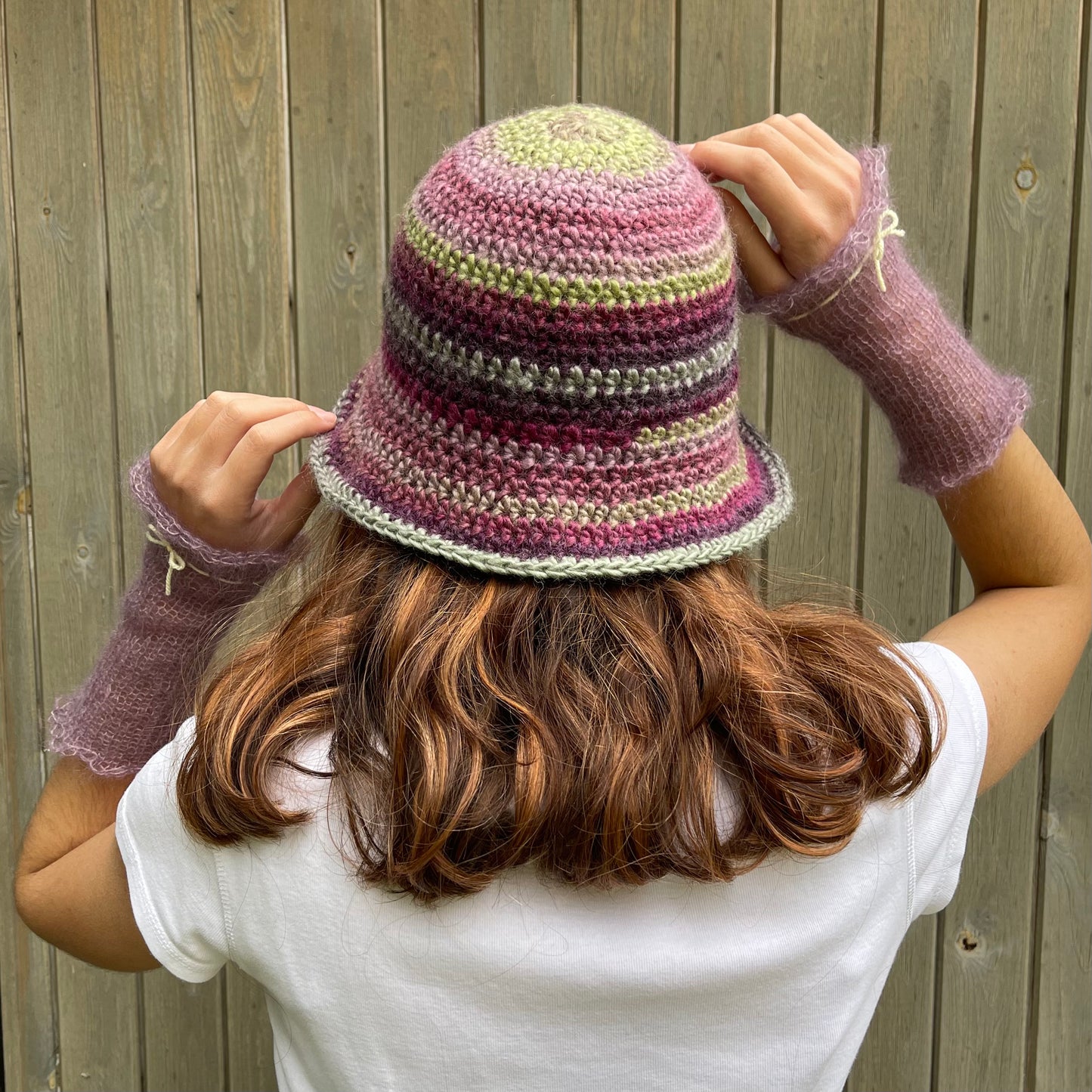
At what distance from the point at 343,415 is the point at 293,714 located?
32 centimetres

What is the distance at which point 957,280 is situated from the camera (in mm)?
1513

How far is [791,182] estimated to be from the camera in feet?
3.05

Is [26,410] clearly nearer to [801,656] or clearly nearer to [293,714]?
[293,714]

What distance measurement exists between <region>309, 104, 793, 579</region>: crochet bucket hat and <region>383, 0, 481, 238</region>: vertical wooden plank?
0.76m

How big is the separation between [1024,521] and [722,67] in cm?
83

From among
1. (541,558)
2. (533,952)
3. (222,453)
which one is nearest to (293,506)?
(222,453)

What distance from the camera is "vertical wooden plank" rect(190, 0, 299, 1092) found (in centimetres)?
154

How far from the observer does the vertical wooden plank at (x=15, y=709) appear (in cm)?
168

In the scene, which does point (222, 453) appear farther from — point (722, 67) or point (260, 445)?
point (722, 67)

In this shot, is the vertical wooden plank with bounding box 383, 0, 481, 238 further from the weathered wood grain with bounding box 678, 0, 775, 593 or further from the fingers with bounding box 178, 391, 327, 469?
the fingers with bounding box 178, 391, 327, 469

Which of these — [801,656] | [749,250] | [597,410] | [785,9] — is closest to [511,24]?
[785,9]

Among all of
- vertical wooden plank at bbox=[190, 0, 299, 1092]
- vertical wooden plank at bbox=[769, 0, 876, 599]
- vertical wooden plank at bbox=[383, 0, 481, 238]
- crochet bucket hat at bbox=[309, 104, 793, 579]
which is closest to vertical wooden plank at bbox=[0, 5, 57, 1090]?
vertical wooden plank at bbox=[190, 0, 299, 1092]

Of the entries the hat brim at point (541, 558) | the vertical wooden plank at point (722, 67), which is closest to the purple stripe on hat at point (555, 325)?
the hat brim at point (541, 558)

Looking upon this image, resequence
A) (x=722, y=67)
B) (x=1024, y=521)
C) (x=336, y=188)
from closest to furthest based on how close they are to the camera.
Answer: (x=1024, y=521)
(x=722, y=67)
(x=336, y=188)
